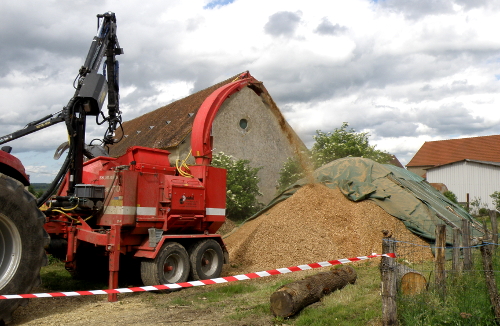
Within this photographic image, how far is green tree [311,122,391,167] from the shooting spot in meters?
22.5

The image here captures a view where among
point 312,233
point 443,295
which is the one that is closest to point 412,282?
point 443,295

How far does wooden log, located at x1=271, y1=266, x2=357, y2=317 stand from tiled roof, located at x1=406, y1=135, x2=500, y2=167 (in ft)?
115

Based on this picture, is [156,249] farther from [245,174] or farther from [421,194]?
[245,174]

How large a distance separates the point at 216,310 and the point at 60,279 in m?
4.37

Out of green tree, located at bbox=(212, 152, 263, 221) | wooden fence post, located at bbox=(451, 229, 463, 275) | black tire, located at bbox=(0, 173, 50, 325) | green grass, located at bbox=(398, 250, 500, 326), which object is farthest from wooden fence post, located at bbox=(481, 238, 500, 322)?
green tree, located at bbox=(212, 152, 263, 221)

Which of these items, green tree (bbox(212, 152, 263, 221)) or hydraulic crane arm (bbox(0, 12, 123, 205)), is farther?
green tree (bbox(212, 152, 263, 221))

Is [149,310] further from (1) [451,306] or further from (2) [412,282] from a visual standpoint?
(1) [451,306]

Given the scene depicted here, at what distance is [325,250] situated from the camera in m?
10.9

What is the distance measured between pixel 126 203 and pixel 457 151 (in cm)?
3906

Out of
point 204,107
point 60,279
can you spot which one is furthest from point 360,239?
point 60,279

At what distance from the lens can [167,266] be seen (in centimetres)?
829

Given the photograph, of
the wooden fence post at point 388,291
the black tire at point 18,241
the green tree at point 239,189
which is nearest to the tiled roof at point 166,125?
the green tree at point 239,189

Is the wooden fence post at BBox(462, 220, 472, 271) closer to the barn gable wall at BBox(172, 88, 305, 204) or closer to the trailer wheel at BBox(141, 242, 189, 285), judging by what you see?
the trailer wheel at BBox(141, 242, 189, 285)

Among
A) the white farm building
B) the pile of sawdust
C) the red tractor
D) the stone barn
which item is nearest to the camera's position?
the red tractor
